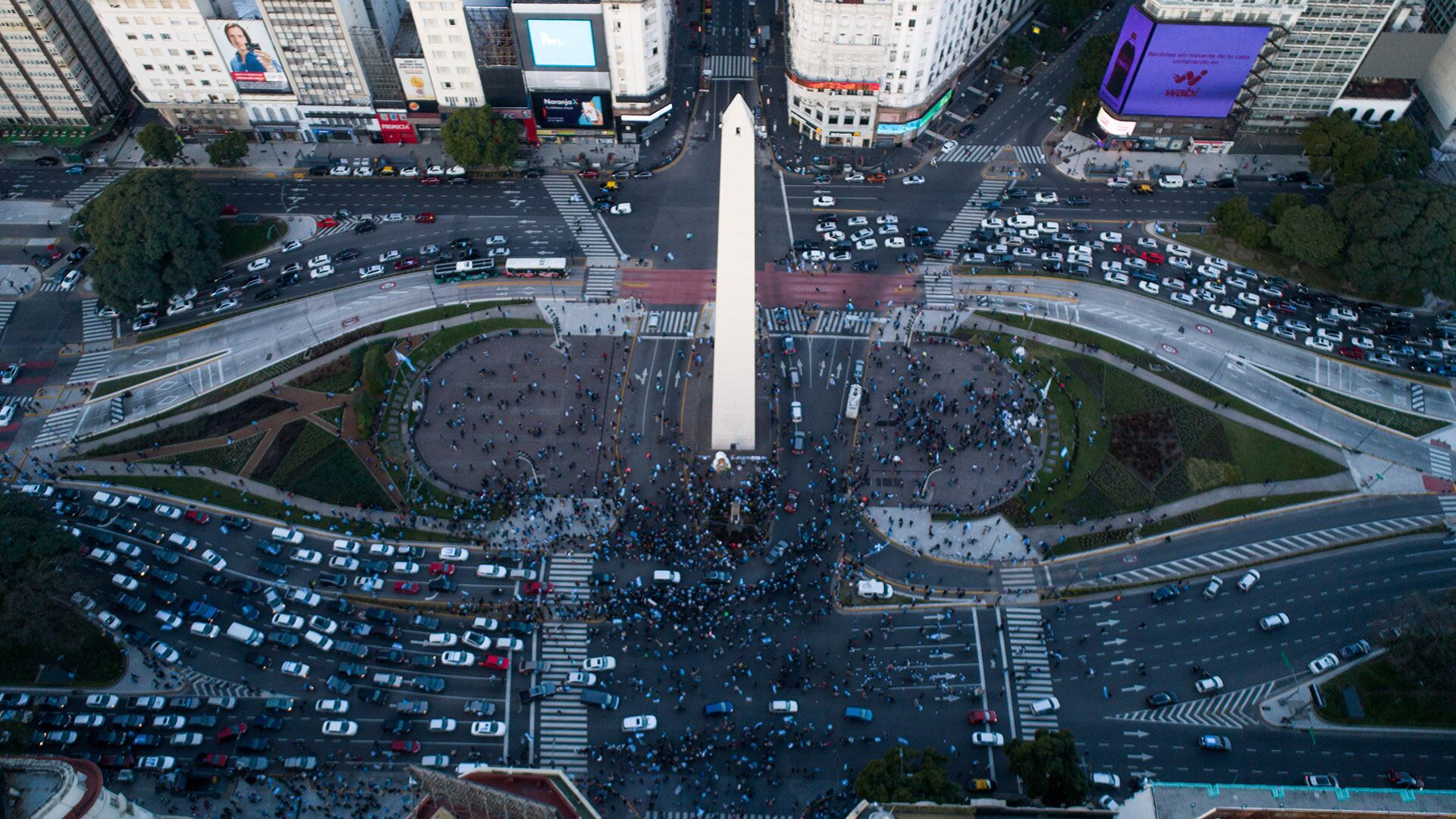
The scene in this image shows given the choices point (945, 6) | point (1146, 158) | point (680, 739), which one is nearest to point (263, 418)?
point (680, 739)

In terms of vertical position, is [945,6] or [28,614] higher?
[945,6]

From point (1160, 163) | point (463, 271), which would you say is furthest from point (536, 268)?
point (1160, 163)

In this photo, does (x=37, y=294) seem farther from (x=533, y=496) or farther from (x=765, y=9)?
(x=765, y=9)

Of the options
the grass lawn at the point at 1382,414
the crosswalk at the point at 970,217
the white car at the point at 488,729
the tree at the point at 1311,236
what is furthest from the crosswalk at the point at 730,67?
the white car at the point at 488,729

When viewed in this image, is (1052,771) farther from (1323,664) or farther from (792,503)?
(792,503)

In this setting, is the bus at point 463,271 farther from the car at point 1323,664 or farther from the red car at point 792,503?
the car at point 1323,664

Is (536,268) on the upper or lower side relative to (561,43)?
lower

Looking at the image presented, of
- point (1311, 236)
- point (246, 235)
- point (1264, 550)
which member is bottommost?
point (1264, 550)
